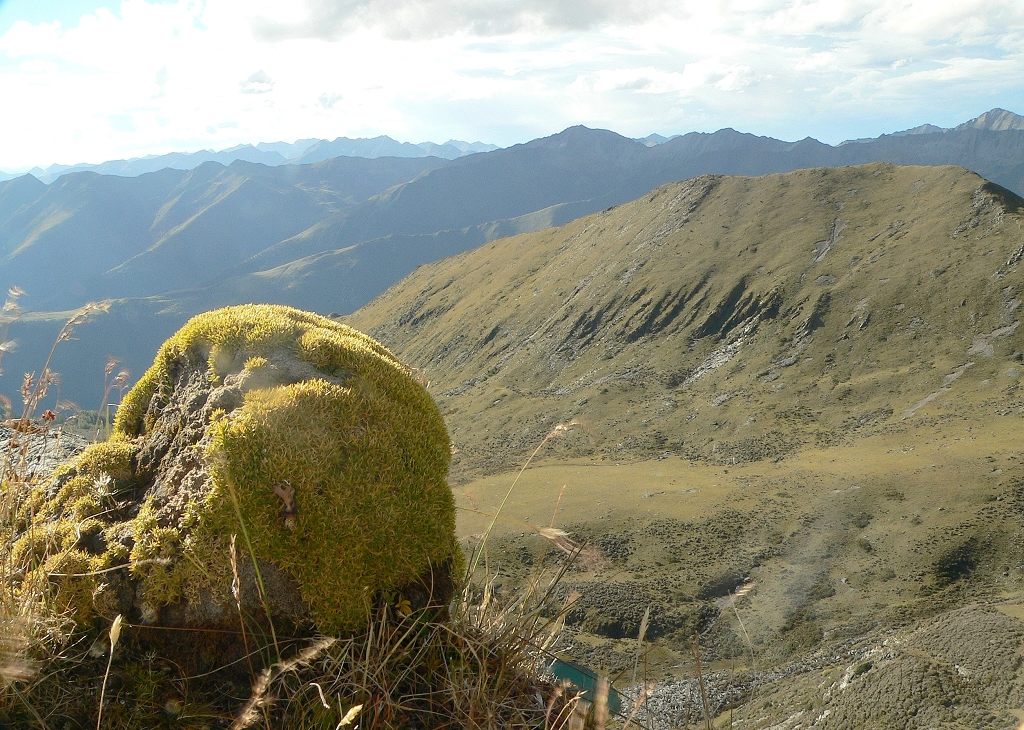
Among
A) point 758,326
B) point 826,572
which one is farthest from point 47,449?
point 758,326

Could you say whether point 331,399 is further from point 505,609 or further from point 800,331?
point 800,331

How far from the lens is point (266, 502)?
4.99 metres

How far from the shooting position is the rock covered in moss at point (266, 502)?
490 cm

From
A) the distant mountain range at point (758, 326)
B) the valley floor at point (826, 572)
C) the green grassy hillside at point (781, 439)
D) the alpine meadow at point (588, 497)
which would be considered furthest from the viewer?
the distant mountain range at point (758, 326)

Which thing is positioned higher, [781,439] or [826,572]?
[781,439]

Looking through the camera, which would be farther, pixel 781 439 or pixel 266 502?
pixel 781 439

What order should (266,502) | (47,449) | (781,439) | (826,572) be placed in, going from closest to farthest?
(266,502)
(47,449)
(826,572)
(781,439)

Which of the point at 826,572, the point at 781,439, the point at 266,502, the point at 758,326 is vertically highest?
the point at 266,502

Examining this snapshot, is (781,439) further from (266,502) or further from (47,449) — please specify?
(266,502)

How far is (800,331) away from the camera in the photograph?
129500mm

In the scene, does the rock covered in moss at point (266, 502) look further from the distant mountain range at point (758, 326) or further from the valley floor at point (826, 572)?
the distant mountain range at point (758, 326)

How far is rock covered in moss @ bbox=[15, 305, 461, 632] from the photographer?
4898mm

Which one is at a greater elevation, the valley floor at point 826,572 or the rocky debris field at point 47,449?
the rocky debris field at point 47,449

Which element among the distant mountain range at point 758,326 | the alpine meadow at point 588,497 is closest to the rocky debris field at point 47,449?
the alpine meadow at point 588,497
